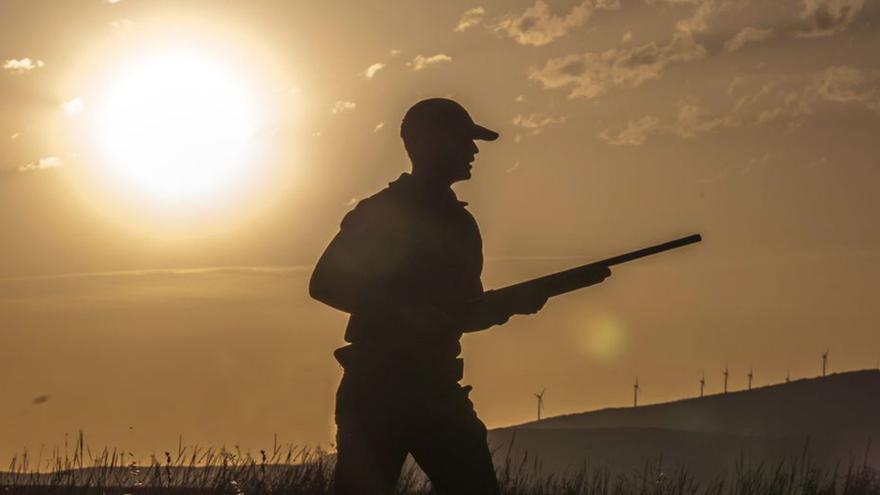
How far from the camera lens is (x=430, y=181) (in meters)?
9.77

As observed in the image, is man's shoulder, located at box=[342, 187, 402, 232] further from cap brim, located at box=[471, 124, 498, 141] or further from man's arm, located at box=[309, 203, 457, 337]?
cap brim, located at box=[471, 124, 498, 141]

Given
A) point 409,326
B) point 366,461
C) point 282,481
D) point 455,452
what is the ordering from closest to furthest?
point 409,326 < point 366,461 < point 455,452 < point 282,481

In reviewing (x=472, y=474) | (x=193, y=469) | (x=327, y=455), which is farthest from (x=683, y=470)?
(x=472, y=474)

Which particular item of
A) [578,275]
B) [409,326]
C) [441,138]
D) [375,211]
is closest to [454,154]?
[441,138]

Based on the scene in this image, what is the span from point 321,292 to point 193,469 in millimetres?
5811

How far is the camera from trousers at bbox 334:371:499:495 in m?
9.42

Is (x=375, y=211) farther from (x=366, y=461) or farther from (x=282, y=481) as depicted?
(x=282, y=481)

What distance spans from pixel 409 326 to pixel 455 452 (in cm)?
91

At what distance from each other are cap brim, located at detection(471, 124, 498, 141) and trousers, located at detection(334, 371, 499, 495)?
5.47 ft

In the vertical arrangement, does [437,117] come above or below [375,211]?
above

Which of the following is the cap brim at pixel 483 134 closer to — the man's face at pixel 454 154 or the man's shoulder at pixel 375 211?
the man's face at pixel 454 154

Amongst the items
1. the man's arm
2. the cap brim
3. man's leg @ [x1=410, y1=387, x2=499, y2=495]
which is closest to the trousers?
man's leg @ [x1=410, y1=387, x2=499, y2=495]

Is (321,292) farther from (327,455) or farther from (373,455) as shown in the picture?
(327,455)

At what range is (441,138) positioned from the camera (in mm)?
9695
